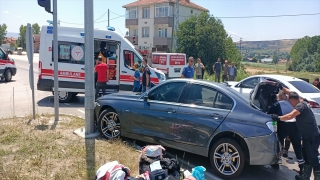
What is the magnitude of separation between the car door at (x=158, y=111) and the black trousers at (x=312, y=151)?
2341mm

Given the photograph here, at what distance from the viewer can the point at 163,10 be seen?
49406 millimetres

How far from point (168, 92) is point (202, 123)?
1.07 m

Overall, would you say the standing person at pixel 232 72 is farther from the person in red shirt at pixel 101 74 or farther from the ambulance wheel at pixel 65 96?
the ambulance wheel at pixel 65 96

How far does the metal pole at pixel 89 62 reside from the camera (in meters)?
6.82

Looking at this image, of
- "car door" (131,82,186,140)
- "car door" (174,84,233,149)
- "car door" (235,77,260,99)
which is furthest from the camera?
"car door" (235,77,260,99)

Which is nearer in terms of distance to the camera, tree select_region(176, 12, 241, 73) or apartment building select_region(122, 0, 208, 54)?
tree select_region(176, 12, 241, 73)

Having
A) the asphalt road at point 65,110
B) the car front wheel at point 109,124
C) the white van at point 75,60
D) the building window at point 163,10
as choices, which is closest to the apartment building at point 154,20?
the building window at point 163,10

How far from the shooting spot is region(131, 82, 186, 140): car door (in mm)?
5829

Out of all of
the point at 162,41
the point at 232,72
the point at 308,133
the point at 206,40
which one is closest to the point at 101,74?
the point at 308,133

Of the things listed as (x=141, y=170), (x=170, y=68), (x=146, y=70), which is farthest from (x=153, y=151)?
(x=170, y=68)

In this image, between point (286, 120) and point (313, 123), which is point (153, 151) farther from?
point (313, 123)

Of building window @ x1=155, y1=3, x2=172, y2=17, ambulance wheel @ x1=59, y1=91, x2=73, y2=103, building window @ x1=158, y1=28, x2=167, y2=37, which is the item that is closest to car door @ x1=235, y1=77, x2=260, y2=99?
ambulance wheel @ x1=59, y1=91, x2=73, y2=103

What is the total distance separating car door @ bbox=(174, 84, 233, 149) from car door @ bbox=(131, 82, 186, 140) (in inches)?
6.5

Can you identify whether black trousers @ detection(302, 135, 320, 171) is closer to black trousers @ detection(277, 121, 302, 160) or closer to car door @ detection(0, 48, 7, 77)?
black trousers @ detection(277, 121, 302, 160)
